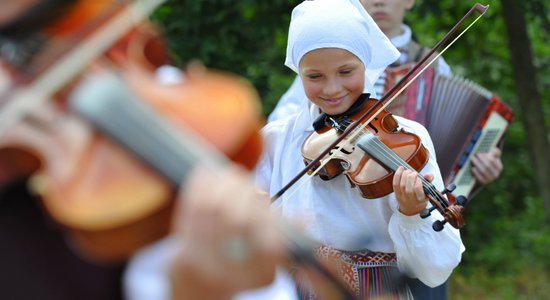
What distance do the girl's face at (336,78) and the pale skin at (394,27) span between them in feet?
3.89

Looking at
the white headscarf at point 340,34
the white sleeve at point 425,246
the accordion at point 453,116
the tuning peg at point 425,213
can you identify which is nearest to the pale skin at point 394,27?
the accordion at point 453,116

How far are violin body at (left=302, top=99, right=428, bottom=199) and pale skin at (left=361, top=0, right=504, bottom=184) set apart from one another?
121 cm

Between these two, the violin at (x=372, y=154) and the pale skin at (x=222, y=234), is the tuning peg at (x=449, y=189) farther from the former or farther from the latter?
the pale skin at (x=222, y=234)

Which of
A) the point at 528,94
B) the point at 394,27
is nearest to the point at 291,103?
the point at 394,27

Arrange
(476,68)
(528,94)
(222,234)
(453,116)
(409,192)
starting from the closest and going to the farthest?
(222,234) < (409,192) < (453,116) < (528,94) < (476,68)

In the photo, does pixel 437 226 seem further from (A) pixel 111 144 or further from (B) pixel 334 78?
(A) pixel 111 144

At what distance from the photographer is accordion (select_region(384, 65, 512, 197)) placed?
4.41 metres

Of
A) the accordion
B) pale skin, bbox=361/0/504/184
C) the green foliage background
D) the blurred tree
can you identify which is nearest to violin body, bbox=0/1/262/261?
the accordion

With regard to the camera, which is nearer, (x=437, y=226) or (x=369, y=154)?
(x=437, y=226)

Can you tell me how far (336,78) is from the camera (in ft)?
11.0

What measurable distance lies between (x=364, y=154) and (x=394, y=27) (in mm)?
1423

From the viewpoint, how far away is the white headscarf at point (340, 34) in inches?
133

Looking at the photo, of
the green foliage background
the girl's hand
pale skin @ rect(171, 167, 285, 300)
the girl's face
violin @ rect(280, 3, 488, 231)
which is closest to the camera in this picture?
pale skin @ rect(171, 167, 285, 300)

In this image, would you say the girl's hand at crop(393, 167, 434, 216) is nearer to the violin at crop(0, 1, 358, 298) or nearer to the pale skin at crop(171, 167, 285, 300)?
the violin at crop(0, 1, 358, 298)
